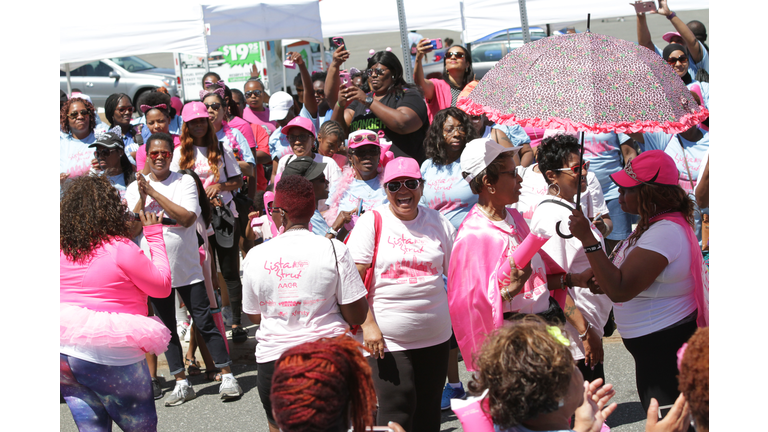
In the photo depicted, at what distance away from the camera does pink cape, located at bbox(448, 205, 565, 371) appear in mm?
3293

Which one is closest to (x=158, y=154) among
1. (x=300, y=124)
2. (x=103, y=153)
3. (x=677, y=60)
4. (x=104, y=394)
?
(x=103, y=153)

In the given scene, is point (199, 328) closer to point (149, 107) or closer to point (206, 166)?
point (206, 166)

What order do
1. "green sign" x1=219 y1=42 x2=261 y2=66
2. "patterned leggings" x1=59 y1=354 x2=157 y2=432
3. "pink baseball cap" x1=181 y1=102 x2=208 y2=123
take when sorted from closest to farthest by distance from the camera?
1. "patterned leggings" x1=59 y1=354 x2=157 y2=432
2. "pink baseball cap" x1=181 y1=102 x2=208 y2=123
3. "green sign" x1=219 y1=42 x2=261 y2=66

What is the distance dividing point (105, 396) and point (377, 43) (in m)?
26.8

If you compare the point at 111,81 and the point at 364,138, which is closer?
the point at 364,138

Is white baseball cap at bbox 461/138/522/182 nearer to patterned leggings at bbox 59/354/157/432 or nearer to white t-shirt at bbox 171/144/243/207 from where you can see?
patterned leggings at bbox 59/354/157/432

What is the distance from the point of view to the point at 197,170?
5.87 m

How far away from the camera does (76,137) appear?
6.17 meters

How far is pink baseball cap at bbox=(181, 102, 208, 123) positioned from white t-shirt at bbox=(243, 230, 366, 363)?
2.77 m

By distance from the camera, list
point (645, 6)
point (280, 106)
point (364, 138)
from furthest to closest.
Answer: point (280, 106)
point (645, 6)
point (364, 138)

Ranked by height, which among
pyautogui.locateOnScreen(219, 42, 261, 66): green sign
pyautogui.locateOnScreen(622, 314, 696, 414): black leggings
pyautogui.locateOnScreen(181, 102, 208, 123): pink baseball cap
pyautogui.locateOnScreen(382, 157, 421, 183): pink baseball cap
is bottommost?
pyautogui.locateOnScreen(622, 314, 696, 414): black leggings

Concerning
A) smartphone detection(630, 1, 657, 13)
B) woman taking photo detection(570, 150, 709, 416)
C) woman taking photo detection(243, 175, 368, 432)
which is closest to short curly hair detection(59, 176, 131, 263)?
woman taking photo detection(243, 175, 368, 432)

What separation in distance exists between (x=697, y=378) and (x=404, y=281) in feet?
6.00

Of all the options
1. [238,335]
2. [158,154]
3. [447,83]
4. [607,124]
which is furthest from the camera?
[447,83]
